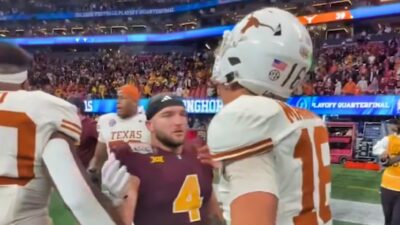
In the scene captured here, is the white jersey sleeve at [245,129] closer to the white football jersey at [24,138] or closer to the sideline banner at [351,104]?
the white football jersey at [24,138]

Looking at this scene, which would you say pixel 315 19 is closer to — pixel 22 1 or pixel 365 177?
pixel 365 177

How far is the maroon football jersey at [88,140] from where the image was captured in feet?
18.7

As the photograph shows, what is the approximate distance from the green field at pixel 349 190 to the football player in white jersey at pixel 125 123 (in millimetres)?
1311

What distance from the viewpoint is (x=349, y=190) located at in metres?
8.83

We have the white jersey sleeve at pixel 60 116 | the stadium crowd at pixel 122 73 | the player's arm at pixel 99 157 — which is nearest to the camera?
the white jersey sleeve at pixel 60 116

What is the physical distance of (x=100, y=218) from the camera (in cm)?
174

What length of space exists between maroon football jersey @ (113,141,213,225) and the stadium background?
2.55 ft

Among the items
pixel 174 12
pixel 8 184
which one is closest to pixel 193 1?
pixel 174 12

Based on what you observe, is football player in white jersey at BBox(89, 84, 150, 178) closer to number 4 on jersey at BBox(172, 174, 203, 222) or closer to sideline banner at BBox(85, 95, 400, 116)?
number 4 on jersey at BBox(172, 174, 203, 222)

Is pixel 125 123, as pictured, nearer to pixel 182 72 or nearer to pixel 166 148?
pixel 166 148

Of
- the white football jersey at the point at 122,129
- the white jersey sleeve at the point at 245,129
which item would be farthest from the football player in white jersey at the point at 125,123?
the white jersey sleeve at the point at 245,129

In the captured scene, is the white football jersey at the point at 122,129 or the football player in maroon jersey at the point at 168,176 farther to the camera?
the white football jersey at the point at 122,129

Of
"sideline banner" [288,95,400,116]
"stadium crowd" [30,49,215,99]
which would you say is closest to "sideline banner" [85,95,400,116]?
"sideline banner" [288,95,400,116]

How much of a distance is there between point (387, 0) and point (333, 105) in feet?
26.0
